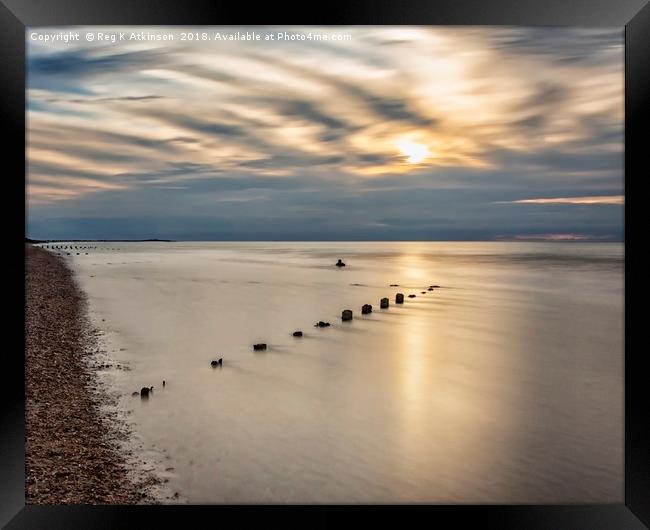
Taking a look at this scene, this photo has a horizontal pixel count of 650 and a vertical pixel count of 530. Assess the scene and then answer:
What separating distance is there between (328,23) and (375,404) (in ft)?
16.4

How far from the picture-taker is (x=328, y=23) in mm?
4207

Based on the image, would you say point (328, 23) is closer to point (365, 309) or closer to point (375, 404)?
point (375, 404)

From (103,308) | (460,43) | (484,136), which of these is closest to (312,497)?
(460,43)

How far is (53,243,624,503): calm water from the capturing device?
16.4 feet

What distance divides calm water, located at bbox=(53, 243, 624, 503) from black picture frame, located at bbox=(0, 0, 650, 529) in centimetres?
76

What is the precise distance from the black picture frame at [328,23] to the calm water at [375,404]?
758 mm

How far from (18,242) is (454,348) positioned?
8.52m

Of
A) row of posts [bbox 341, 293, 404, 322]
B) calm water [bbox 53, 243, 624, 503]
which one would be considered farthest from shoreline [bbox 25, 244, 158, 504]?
row of posts [bbox 341, 293, 404, 322]

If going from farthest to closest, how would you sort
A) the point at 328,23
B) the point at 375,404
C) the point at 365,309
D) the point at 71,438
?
the point at 365,309 → the point at 375,404 → the point at 71,438 → the point at 328,23

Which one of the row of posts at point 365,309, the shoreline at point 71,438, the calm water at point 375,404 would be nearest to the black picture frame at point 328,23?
the shoreline at point 71,438

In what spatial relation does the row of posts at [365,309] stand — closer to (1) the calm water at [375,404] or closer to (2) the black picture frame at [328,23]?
(1) the calm water at [375,404]

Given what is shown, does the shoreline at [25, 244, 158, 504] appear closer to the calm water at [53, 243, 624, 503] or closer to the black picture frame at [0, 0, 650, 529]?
the black picture frame at [0, 0, 650, 529]

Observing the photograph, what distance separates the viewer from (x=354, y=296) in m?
18.5

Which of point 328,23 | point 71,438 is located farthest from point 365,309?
point 328,23
